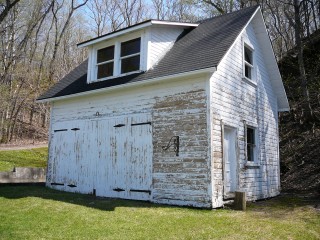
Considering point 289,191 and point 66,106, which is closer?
point 66,106

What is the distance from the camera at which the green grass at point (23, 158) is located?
65.6 feet

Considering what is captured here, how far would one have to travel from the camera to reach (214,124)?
9516mm

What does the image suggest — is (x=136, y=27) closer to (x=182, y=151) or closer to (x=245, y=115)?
(x=182, y=151)

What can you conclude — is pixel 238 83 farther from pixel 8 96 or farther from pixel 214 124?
pixel 8 96

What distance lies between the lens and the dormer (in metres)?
11.3

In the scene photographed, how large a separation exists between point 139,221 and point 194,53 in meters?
5.69

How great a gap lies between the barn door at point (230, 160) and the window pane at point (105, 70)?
4.83 meters

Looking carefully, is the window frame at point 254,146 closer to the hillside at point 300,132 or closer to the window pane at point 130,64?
the hillside at point 300,132

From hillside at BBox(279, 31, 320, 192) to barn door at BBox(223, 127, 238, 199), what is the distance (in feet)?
14.8

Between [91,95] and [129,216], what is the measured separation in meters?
5.70

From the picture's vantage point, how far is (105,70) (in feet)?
41.5

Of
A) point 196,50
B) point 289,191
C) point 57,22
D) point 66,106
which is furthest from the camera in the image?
point 57,22

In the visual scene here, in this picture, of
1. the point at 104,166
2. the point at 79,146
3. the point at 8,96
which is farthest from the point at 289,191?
the point at 8,96

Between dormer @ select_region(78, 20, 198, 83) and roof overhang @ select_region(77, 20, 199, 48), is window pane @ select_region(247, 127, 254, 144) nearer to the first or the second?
dormer @ select_region(78, 20, 198, 83)
